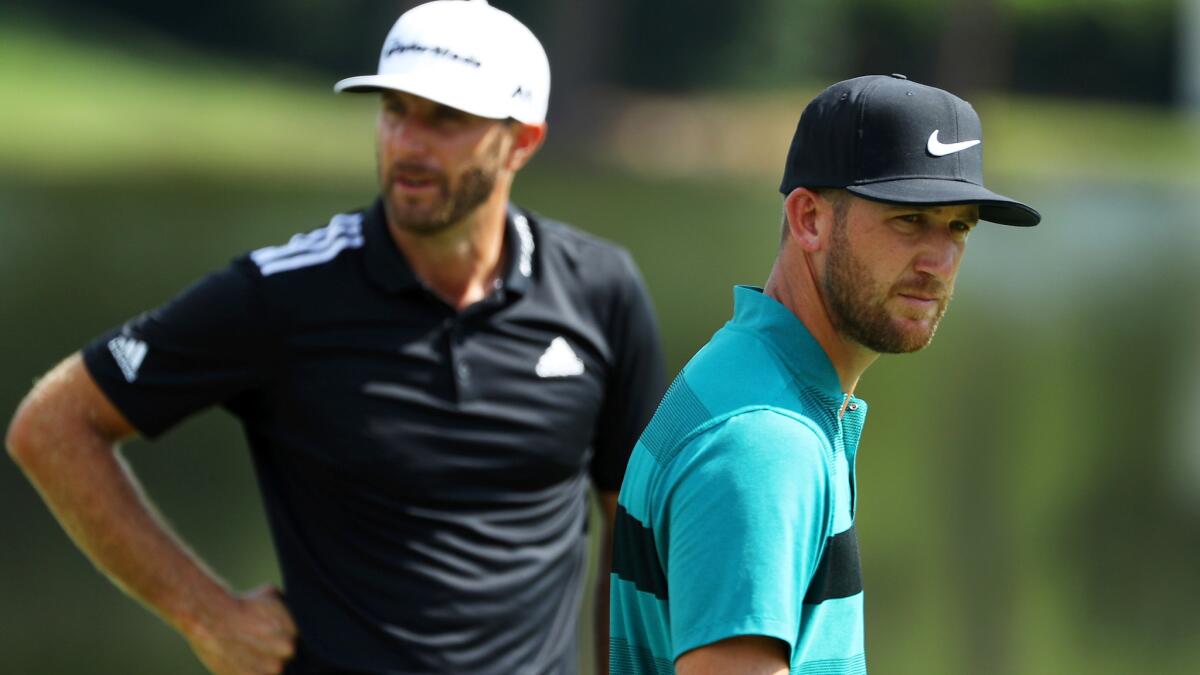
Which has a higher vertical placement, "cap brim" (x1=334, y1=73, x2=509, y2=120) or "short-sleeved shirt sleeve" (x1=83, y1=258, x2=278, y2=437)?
"cap brim" (x1=334, y1=73, x2=509, y2=120)

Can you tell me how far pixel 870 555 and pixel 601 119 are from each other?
663 inches

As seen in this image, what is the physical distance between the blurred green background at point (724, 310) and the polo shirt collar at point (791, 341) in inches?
207

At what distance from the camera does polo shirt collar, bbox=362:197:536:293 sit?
3148mm

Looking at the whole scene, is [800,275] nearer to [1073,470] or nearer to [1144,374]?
[1073,470]

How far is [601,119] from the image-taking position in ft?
80.9

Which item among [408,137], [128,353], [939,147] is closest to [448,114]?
[408,137]

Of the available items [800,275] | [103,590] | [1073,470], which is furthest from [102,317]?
[800,275]

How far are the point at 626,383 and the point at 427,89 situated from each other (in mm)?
650

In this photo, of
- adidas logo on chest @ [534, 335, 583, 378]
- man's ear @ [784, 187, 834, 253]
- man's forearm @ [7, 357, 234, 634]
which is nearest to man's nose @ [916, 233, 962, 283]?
man's ear @ [784, 187, 834, 253]

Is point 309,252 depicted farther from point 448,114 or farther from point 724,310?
point 724,310

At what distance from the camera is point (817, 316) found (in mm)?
2156

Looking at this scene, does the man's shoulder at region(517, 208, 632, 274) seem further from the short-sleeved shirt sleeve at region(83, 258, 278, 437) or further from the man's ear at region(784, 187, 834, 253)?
the man's ear at region(784, 187, 834, 253)

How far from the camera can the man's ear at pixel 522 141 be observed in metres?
3.32

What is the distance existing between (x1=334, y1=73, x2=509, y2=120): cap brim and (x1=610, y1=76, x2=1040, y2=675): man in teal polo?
1.02m
